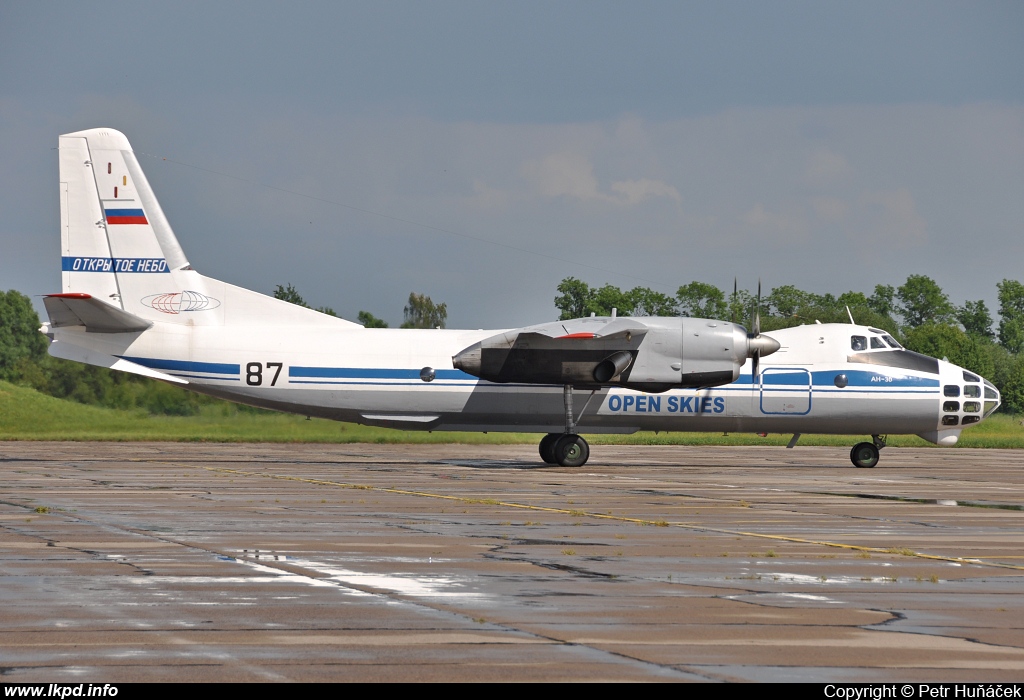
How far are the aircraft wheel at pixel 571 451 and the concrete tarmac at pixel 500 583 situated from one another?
6734mm

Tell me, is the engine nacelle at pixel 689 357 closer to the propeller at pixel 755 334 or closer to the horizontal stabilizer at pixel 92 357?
the propeller at pixel 755 334

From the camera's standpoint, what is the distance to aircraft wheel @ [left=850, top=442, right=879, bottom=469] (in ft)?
103

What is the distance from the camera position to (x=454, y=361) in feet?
93.5

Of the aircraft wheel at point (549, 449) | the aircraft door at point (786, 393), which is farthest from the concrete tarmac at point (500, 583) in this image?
the aircraft door at point (786, 393)

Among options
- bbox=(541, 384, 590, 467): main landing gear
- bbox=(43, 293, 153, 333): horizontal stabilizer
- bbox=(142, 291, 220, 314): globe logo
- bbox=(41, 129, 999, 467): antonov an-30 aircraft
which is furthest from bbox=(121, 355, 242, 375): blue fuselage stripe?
bbox=(541, 384, 590, 467): main landing gear

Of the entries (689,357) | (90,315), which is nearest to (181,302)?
(90,315)

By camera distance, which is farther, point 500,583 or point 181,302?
point 181,302

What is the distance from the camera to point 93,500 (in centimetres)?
1817

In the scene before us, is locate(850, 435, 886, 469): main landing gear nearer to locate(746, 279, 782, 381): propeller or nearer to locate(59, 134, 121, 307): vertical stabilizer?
locate(746, 279, 782, 381): propeller

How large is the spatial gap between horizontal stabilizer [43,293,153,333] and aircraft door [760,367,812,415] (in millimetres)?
16608

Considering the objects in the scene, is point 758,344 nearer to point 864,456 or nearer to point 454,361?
point 864,456

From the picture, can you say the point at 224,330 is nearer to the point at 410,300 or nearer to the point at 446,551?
the point at 446,551

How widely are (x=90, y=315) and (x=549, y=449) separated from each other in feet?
40.8

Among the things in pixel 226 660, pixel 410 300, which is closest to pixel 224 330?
pixel 226 660
